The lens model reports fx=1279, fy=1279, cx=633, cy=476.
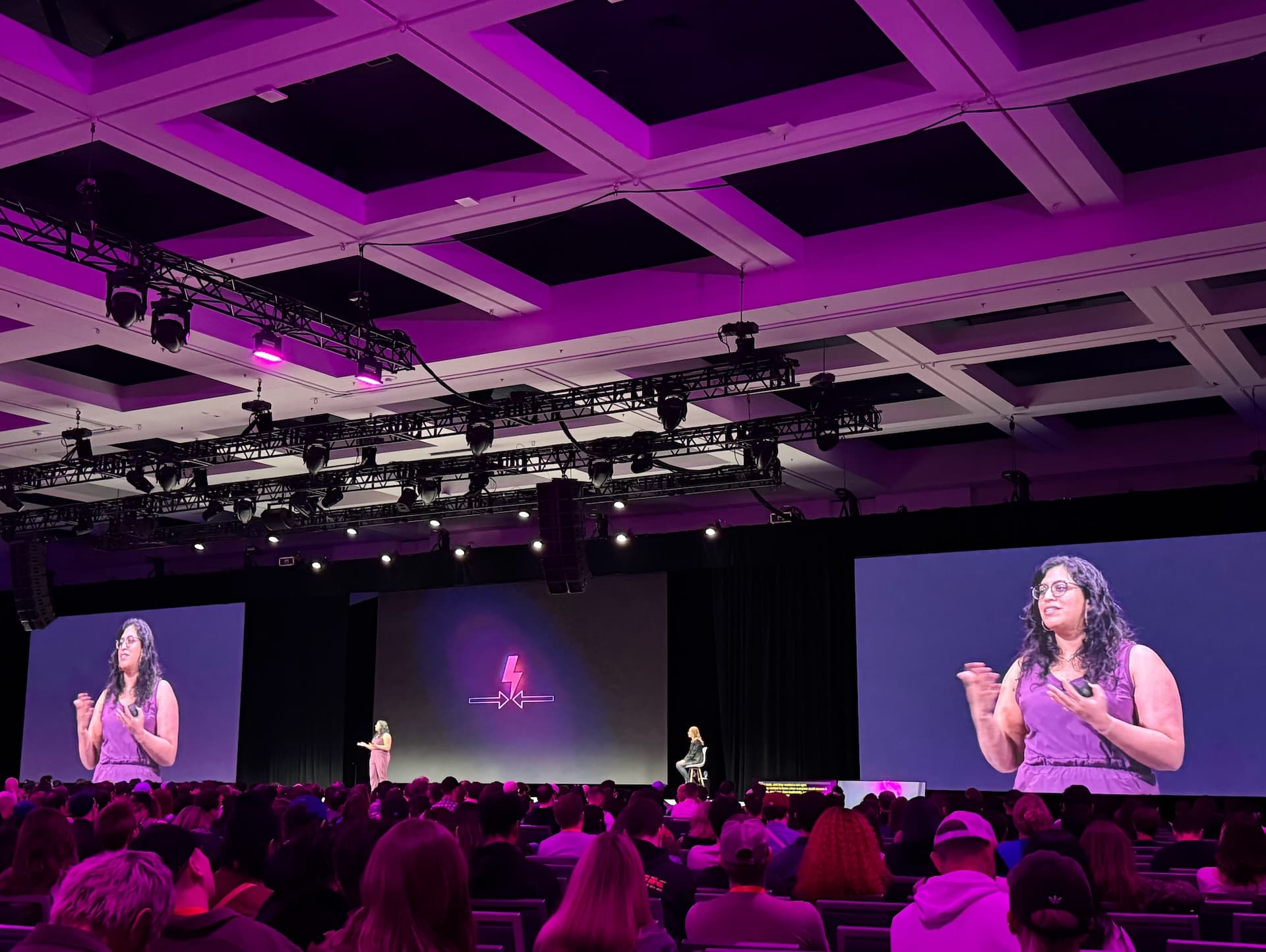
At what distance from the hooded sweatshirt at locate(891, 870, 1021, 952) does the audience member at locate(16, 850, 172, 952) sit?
84.6 inches

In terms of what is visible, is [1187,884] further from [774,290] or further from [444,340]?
[444,340]

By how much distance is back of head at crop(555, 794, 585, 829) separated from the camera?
681 centimetres

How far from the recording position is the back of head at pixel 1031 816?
7.10 metres

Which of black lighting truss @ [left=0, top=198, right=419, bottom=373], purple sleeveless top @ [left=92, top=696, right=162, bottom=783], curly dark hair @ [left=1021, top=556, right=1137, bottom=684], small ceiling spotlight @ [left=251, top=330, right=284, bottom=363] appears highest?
black lighting truss @ [left=0, top=198, right=419, bottom=373]

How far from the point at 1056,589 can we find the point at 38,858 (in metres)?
11.7

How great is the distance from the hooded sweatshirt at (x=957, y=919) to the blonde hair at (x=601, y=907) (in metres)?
1.13

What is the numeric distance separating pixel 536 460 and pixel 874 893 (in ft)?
35.4

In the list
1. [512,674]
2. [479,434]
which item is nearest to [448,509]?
[512,674]

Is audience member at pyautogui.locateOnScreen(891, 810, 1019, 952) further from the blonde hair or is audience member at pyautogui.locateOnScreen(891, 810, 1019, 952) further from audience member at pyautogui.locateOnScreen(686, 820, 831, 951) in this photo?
the blonde hair

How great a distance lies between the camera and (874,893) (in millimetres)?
5227

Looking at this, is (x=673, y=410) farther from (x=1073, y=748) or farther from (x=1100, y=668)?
(x=1073, y=748)

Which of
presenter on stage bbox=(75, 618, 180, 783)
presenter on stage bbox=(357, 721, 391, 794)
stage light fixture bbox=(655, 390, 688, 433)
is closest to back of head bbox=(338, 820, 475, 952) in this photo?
stage light fixture bbox=(655, 390, 688, 433)

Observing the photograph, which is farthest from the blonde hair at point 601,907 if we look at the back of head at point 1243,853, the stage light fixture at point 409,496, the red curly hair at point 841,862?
the stage light fixture at point 409,496

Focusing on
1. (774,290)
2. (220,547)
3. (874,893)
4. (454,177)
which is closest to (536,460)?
(774,290)
